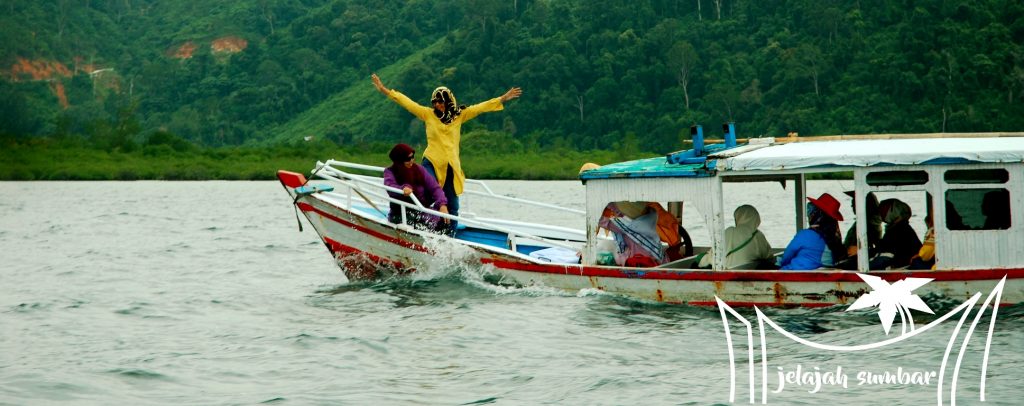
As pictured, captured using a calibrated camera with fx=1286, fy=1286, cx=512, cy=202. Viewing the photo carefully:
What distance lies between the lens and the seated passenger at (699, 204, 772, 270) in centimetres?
1084

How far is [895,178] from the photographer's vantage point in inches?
413

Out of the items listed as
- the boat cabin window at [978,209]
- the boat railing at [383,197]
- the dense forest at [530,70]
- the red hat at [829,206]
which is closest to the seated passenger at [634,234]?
the boat railing at [383,197]

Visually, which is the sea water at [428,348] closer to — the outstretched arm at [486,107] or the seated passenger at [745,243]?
the seated passenger at [745,243]

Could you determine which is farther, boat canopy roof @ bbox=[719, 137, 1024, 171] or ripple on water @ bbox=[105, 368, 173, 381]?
boat canopy roof @ bbox=[719, 137, 1024, 171]

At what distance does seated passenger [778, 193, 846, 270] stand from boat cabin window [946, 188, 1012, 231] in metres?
0.87

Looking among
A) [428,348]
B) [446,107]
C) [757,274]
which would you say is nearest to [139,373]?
[428,348]

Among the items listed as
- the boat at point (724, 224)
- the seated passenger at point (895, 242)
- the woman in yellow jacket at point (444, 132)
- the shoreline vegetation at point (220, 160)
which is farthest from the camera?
the shoreline vegetation at point (220, 160)

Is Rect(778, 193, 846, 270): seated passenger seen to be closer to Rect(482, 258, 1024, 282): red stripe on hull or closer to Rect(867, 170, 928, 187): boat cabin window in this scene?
Rect(482, 258, 1024, 282): red stripe on hull

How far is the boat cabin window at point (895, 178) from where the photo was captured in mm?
10367

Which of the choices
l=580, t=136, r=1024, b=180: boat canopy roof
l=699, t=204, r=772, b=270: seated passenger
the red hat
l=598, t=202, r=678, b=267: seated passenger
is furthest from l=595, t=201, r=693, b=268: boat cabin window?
the red hat

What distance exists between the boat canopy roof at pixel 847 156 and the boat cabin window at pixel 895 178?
0.21 metres

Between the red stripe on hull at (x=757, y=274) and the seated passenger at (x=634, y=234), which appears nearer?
the red stripe on hull at (x=757, y=274)

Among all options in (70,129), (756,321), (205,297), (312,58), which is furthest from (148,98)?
(756,321)

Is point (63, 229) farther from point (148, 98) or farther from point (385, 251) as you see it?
point (148, 98)
